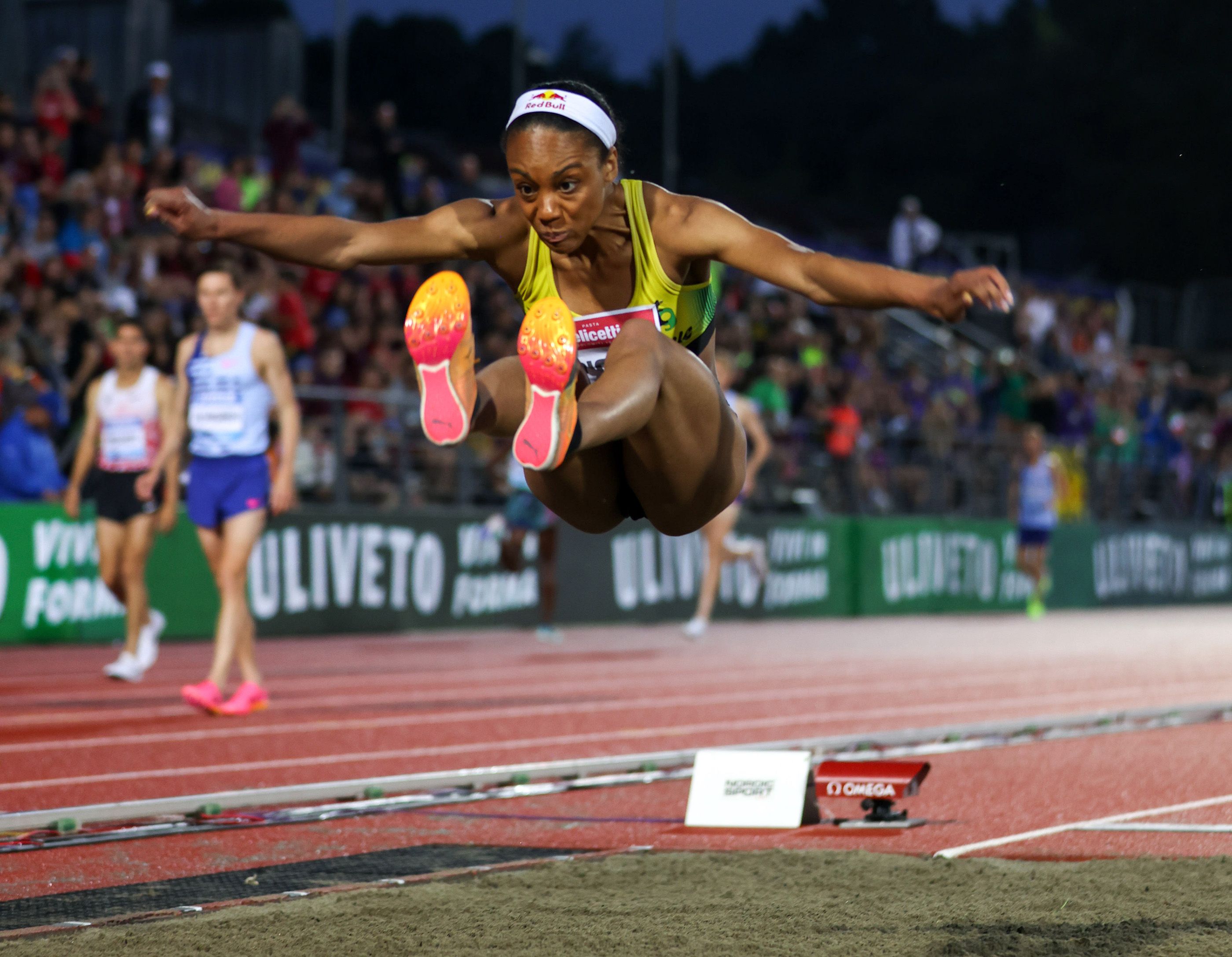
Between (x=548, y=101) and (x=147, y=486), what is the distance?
5489 millimetres

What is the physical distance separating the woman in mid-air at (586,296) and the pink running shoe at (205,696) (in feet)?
11.5

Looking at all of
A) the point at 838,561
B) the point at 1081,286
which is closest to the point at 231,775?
the point at 838,561

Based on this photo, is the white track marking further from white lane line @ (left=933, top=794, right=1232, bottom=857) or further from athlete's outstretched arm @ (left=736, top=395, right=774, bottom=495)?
white lane line @ (left=933, top=794, right=1232, bottom=857)

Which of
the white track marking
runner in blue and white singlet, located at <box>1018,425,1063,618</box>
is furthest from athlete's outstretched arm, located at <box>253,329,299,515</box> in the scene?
runner in blue and white singlet, located at <box>1018,425,1063,618</box>

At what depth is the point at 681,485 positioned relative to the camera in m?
5.59

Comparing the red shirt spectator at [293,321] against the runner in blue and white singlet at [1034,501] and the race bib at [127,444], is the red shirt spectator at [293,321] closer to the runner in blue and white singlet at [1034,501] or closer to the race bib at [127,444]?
the race bib at [127,444]

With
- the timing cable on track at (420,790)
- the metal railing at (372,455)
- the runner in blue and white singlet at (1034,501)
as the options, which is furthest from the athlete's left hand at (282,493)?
the runner in blue and white singlet at (1034,501)

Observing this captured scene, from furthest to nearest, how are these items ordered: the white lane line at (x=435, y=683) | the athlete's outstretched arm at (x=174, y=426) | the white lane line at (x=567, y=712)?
1. the white lane line at (x=435, y=683)
2. the athlete's outstretched arm at (x=174, y=426)
3. the white lane line at (x=567, y=712)

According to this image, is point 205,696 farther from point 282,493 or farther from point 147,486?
point 147,486

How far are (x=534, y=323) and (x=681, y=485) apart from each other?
85cm

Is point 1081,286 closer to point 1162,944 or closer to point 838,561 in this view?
point 838,561

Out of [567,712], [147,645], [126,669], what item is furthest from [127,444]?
[567,712]

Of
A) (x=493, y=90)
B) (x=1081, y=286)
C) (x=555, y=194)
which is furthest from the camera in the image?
(x=493, y=90)

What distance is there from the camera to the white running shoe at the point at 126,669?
10.2 metres
